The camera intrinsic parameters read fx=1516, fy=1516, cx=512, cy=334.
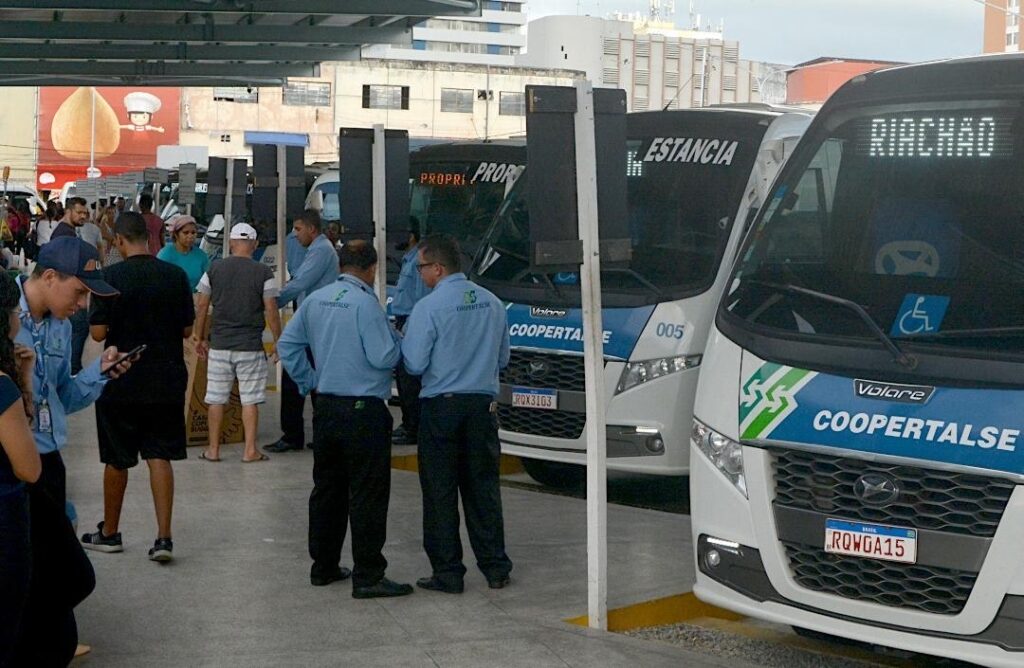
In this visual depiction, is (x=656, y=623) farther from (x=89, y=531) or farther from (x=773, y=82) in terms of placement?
(x=773, y=82)

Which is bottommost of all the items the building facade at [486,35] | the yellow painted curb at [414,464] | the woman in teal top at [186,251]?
the yellow painted curb at [414,464]

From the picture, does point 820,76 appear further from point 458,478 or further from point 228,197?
point 458,478

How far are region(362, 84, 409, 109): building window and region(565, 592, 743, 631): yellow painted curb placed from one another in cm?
7146

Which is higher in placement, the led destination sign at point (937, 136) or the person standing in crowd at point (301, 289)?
the led destination sign at point (937, 136)

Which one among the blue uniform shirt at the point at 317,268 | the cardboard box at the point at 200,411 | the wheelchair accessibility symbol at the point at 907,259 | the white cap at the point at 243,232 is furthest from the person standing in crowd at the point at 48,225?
the wheelchair accessibility symbol at the point at 907,259

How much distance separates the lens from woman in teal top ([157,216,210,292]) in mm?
13016

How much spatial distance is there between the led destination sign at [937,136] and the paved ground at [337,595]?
2.28 metres

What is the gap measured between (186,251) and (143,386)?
535cm

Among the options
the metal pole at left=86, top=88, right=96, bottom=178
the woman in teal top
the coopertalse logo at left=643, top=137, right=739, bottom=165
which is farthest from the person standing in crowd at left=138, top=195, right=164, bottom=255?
the metal pole at left=86, top=88, right=96, bottom=178

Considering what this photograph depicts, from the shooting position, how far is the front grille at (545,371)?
9.55m

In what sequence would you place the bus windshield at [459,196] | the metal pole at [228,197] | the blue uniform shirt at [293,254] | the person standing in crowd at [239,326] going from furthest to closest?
1. the metal pole at [228,197]
2. the blue uniform shirt at [293,254]
3. the bus windshield at [459,196]
4. the person standing in crowd at [239,326]

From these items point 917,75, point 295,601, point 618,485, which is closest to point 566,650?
point 295,601

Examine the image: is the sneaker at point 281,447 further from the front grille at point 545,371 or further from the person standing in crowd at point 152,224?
the person standing in crowd at point 152,224

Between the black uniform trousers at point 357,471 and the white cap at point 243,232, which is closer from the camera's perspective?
the black uniform trousers at point 357,471
